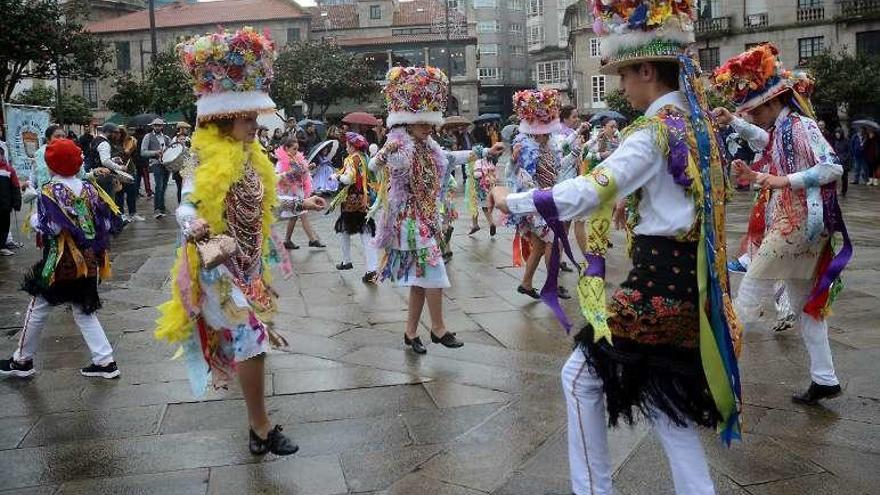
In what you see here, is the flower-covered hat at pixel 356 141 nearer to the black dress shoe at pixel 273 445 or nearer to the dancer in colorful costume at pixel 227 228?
the dancer in colorful costume at pixel 227 228

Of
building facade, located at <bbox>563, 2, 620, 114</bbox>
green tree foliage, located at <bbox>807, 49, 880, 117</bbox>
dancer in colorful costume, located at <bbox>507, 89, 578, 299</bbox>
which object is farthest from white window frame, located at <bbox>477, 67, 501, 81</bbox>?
dancer in colorful costume, located at <bbox>507, 89, 578, 299</bbox>

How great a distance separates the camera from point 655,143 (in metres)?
2.86

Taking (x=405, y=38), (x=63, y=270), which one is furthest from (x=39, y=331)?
(x=405, y=38)

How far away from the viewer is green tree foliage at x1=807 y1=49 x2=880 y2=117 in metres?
29.5

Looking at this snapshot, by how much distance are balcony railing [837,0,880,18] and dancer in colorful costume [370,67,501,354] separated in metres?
37.3

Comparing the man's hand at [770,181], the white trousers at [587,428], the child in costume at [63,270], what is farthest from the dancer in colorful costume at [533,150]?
the white trousers at [587,428]

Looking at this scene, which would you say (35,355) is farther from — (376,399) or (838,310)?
(838,310)

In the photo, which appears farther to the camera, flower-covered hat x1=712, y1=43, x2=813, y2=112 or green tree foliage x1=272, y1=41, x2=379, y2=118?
green tree foliage x1=272, y1=41, x2=379, y2=118

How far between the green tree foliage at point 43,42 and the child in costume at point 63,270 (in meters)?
15.7

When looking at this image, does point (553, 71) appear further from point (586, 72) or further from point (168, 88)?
point (168, 88)

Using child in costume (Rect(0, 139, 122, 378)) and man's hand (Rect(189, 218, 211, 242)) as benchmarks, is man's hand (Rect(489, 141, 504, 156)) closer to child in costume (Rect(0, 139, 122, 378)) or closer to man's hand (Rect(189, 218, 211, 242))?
man's hand (Rect(189, 218, 211, 242))

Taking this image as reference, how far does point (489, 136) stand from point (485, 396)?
87.2 ft

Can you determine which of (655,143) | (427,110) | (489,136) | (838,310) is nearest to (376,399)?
(427,110)

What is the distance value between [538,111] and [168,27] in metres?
59.7
